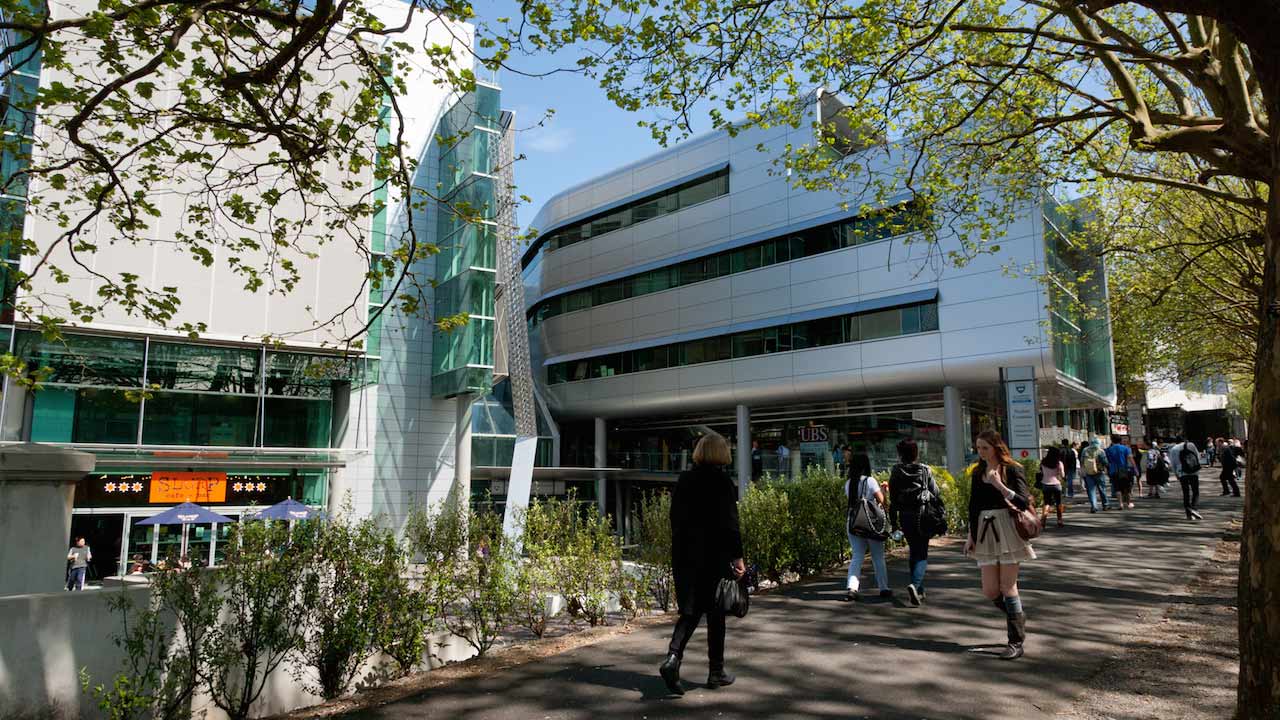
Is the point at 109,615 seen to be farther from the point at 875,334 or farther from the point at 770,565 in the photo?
the point at 875,334

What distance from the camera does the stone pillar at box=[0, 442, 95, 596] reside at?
6266 millimetres

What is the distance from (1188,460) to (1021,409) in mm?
3322

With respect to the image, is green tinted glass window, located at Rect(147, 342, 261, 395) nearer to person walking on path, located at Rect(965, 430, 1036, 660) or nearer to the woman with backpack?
the woman with backpack

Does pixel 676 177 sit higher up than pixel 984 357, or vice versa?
pixel 676 177

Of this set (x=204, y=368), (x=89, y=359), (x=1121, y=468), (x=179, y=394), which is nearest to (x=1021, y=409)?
(x=1121, y=468)

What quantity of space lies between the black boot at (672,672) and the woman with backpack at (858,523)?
3.70m

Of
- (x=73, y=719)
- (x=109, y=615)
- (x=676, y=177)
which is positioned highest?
(x=676, y=177)

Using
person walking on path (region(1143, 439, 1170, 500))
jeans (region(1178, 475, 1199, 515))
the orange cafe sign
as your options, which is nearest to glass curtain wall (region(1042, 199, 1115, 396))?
person walking on path (region(1143, 439, 1170, 500))

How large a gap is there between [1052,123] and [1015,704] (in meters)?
7.34

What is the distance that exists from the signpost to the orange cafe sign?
21524 millimetres

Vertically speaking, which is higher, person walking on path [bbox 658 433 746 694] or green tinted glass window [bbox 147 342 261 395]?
green tinted glass window [bbox 147 342 261 395]

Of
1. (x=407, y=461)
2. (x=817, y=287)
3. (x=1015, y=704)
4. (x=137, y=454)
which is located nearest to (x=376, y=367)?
(x=407, y=461)

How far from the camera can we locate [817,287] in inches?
1204

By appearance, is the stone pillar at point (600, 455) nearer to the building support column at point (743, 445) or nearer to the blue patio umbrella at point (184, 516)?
the building support column at point (743, 445)
